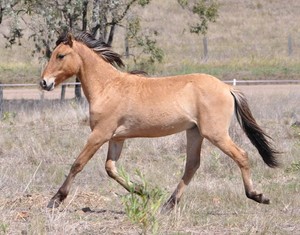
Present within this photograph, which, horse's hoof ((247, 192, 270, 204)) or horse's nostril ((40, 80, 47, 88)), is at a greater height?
horse's nostril ((40, 80, 47, 88))

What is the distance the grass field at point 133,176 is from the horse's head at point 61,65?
1.11 meters

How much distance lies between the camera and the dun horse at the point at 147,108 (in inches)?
349

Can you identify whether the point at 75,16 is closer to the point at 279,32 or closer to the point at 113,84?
the point at 113,84

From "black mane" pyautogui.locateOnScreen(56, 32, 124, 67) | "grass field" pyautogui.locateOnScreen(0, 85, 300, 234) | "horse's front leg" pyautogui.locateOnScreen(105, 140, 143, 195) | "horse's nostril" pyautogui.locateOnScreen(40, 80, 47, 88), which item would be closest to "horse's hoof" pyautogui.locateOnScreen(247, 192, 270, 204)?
"grass field" pyautogui.locateOnScreen(0, 85, 300, 234)

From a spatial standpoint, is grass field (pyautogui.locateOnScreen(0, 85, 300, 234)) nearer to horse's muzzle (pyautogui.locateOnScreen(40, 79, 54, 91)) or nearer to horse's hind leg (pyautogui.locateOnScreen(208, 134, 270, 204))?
horse's hind leg (pyautogui.locateOnScreen(208, 134, 270, 204))

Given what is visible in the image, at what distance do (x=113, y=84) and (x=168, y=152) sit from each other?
4.10 metres

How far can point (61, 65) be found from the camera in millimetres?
9344

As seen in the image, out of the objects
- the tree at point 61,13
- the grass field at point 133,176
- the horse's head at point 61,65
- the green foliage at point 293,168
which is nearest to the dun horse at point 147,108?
the horse's head at point 61,65

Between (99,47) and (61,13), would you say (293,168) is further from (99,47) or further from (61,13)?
(61,13)

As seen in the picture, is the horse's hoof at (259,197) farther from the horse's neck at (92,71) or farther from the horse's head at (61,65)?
the horse's head at (61,65)

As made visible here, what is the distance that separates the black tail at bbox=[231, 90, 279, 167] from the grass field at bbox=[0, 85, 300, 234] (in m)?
0.48

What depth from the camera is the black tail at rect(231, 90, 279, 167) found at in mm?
9195

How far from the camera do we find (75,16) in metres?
20.9

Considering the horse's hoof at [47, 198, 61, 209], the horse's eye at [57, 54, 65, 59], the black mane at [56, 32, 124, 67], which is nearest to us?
the horse's hoof at [47, 198, 61, 209]
